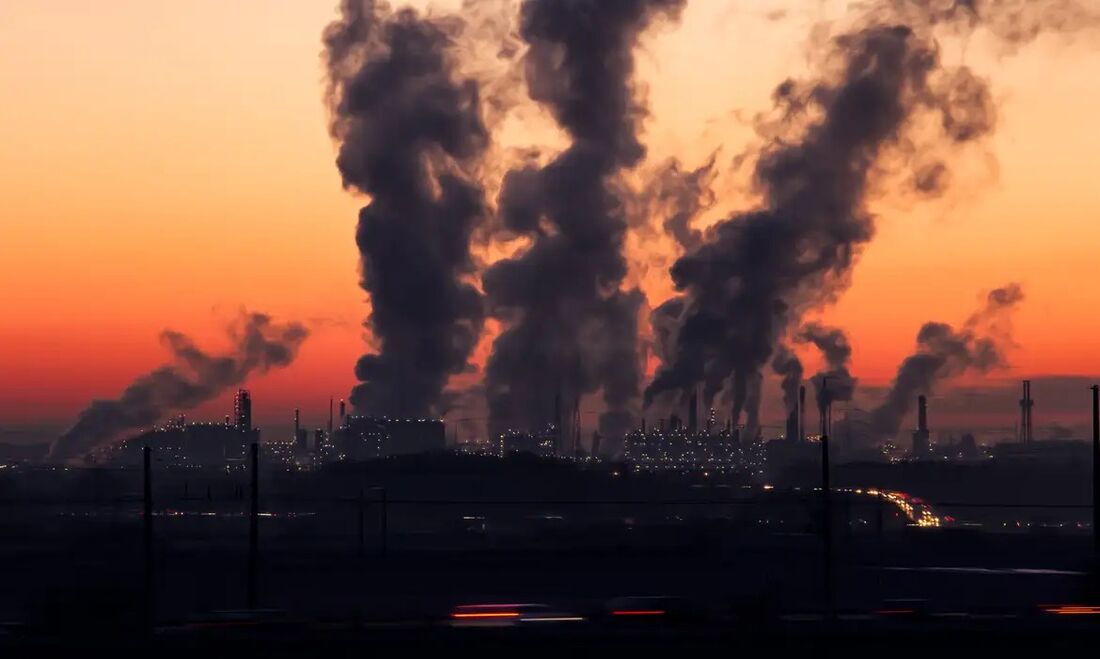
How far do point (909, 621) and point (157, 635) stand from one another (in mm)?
10733

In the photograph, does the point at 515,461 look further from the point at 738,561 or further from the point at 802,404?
the point at 738,561

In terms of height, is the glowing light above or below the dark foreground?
below

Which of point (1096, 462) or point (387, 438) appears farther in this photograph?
point (387, 438)

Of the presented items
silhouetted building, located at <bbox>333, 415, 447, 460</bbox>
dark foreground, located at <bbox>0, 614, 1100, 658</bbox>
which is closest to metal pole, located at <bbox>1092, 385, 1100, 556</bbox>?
dark foreground, located at <bbox>0, 614, 1100, 658</bbox>

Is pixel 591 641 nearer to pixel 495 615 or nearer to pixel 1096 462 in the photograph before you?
pixel 495 615

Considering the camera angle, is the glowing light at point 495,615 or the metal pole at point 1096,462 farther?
the metal pole at point 1096,462

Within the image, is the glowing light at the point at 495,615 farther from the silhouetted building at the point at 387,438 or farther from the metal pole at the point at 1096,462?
the silhouetted building at the point at 387,438

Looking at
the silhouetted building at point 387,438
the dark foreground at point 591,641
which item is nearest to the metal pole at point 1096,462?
the dark foreground at point 591,641

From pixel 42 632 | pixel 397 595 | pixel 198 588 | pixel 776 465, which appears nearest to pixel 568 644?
pixel 42 632

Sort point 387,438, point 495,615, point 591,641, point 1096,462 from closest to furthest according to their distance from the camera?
1. point 591,641
2. point 495,615
3. point 1096,462
4. point 387,438

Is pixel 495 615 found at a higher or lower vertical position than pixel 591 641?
lower

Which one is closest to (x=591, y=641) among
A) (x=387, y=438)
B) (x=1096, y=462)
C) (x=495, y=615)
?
(x=495, y=615)

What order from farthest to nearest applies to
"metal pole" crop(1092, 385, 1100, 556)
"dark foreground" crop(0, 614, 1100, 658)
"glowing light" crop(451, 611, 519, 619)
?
"metal pole" crop(1092, 385, 1100, 556) → "glowing light" crop(451, 611, 519, 619) → "dark foreground" crop(0, 614, 1100, 658)

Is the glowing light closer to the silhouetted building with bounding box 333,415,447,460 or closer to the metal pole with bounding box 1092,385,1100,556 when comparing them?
the metal pole with bounding box 1092,385,1100,556
